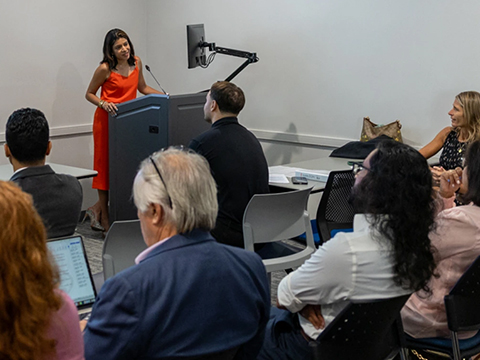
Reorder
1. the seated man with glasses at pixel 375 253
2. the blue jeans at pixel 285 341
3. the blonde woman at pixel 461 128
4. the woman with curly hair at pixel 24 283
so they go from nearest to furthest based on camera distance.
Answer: the woman with curly hair at pixel 24 283 → the seated man with glasses at pixel 375 253 → the blue jeans at pixel 285 341 → the blonde woman at pixel 461 128

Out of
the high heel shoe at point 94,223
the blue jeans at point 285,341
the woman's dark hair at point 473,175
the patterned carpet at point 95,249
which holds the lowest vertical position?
the patterned carpet at point 95,249

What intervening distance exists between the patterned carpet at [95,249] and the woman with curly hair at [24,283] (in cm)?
277

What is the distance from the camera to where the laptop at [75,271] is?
1.64 m

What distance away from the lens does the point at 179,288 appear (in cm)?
132

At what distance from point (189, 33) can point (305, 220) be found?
2.34m

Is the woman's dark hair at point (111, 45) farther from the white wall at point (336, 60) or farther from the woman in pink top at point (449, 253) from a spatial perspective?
the woman in pink top at point (449, 253)

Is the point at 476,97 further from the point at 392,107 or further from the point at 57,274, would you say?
the point at 57,274

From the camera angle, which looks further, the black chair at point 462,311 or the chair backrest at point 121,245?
the chair backrest at point 121,245

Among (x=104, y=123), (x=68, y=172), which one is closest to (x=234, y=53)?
(x=104, y=123)

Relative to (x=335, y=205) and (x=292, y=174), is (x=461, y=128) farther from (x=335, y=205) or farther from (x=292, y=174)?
(x=335, y=205)

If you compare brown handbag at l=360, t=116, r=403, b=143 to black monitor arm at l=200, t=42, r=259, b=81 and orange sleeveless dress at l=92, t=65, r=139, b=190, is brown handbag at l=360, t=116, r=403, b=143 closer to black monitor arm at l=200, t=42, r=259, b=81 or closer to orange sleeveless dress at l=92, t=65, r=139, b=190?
black monitor arm at l=200, t=42, r=259, b=81

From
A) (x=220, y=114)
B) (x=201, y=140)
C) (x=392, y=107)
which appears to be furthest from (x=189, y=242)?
(x=392, y=107)

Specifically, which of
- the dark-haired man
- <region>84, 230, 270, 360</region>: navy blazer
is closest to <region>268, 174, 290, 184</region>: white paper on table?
the dark-haired man

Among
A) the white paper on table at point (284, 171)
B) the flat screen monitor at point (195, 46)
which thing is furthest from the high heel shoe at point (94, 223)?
the white paper on table at point (284, 171)
